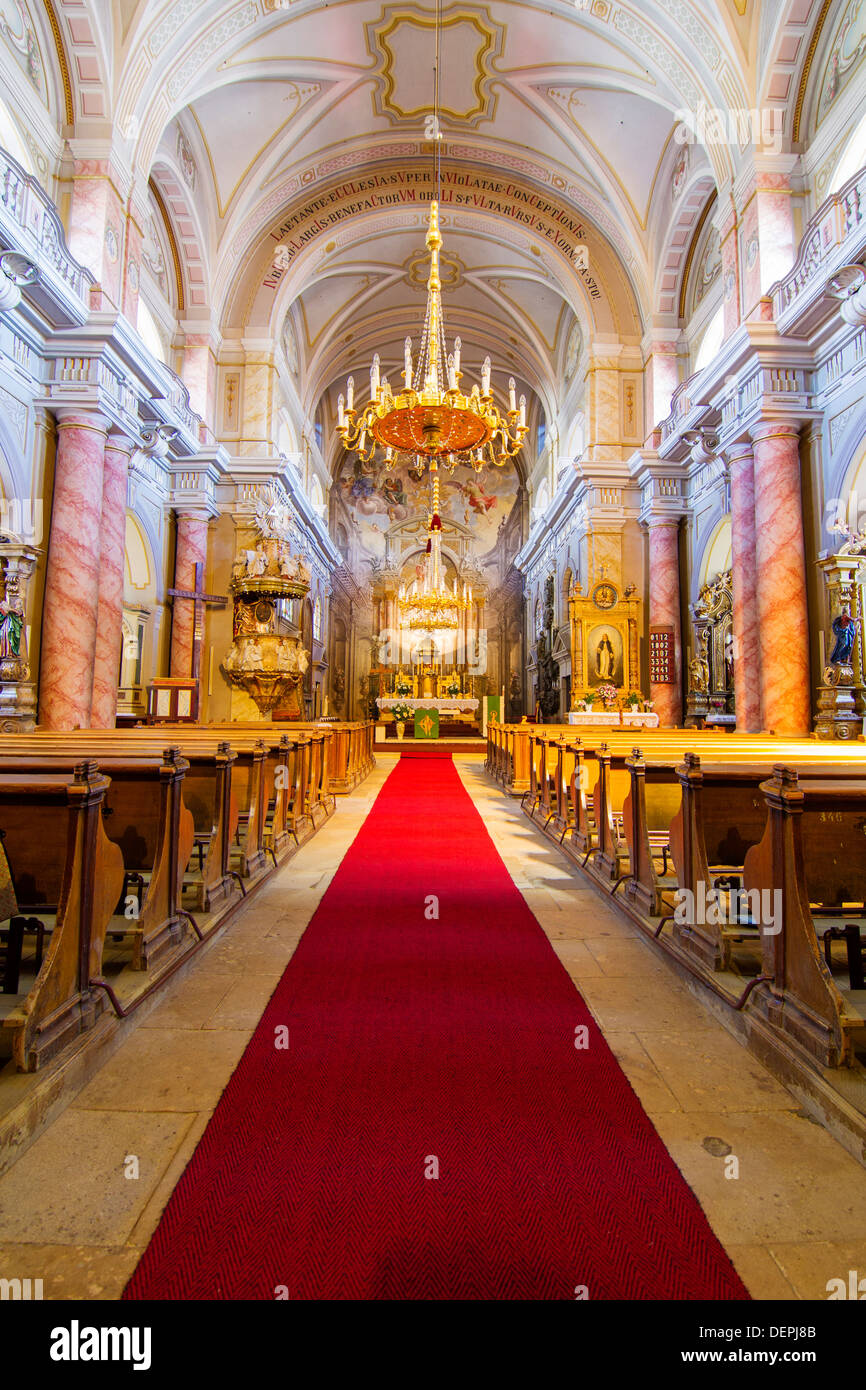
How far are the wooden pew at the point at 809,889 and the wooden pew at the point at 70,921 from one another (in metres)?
2.20

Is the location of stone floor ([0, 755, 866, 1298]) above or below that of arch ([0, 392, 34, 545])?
below

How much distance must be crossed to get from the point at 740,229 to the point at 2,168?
8.76 meters

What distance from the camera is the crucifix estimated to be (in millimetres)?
12448

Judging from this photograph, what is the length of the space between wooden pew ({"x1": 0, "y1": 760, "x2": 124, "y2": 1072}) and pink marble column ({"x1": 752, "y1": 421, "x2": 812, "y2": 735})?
7883 millimetres

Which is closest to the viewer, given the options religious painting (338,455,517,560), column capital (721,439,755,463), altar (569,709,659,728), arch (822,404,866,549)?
arch (822,404,866,549)

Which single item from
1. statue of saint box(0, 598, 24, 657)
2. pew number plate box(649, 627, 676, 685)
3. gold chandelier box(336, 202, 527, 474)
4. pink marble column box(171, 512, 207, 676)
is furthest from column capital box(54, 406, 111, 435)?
pew number plate box(649, 627, 676, 685)

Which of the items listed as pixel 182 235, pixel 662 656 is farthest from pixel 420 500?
pixel 662 656

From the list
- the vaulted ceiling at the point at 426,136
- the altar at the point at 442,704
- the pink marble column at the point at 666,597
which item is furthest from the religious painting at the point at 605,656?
the altar at the point at 442,704

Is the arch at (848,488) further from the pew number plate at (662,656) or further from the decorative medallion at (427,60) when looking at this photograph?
the decorative medallion at (427,60)

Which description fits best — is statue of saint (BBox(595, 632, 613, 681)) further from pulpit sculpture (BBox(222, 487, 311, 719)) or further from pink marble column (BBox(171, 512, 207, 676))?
pink marble column (BBox(171, 512, 207, 676))

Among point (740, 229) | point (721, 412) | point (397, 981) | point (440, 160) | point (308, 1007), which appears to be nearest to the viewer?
point (308, 1007)

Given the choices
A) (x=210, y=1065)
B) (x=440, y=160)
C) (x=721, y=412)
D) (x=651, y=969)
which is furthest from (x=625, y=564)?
(x=210, y=1065)
